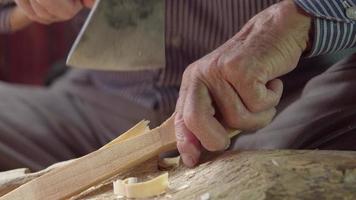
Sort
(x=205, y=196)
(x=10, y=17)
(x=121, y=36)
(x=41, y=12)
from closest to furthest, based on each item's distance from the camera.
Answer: (x=205, y=196) < (x=121, y=36) < (x=41, y=12) < (x=10, y=17)

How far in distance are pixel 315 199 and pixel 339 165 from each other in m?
0.07

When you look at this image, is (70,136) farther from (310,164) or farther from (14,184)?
(310,164)

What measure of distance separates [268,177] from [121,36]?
1.02 ft

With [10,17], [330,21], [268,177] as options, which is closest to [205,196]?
[268,177]

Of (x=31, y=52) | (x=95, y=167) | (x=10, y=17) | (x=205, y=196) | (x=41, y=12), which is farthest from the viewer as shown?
(x=31, y=52)

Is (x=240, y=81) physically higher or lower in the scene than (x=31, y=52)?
higher

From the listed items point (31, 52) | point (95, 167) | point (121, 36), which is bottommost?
point (31, 52)

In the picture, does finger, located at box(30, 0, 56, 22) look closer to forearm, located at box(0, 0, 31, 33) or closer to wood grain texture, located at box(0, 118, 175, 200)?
forearm, located at box(0, 0, 31, 33)

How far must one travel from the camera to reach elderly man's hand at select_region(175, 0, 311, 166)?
0.74 meters

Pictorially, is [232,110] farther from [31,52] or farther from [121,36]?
[31,52]

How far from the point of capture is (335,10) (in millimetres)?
778

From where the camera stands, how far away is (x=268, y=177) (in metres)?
0.69

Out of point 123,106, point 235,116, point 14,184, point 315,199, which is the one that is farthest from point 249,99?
point 123,106

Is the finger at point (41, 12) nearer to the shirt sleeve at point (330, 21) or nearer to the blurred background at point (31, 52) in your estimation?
the shirt sleeve at point (330, 21)
